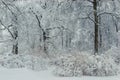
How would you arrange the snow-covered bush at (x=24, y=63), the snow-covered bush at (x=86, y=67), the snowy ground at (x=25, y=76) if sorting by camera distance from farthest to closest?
the snow-covered bush at (x=24, y=63), the snow-covered bush at (x=86, y=67), the snowy ground at (x=25, y=76)

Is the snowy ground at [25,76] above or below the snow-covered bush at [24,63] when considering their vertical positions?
below

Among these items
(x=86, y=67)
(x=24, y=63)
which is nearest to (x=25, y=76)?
(x=24, y=63)

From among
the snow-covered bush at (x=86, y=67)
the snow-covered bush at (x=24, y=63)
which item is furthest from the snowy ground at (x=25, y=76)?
the snow-covered bush at (x=24, y=63)

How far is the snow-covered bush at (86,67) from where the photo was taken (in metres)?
9.30

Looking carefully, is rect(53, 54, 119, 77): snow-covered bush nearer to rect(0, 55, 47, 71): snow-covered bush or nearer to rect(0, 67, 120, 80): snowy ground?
rect(0, 67, 120, 80): snowy ground

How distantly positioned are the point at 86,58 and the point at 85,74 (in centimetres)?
81

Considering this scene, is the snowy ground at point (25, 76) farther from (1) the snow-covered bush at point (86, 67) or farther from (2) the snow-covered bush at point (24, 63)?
(2) the snow-covered bush at point (24, 63)

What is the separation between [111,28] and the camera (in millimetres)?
22688

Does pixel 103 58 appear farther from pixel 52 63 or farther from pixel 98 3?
pixel 98 3

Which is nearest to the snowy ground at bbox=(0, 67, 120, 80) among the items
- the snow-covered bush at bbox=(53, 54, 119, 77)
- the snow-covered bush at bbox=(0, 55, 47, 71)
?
the snow-covered bush at bbox=(53, 54, 119, 77)

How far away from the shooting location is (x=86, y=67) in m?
9.52

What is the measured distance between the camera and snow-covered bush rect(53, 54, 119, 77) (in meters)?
9.30

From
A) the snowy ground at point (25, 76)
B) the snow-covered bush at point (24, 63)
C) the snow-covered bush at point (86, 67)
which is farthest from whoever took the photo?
the snow-covered bush at point (24, 63)

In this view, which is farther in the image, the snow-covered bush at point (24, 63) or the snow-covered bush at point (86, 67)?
the snow-covered bush at point (24, 63)
